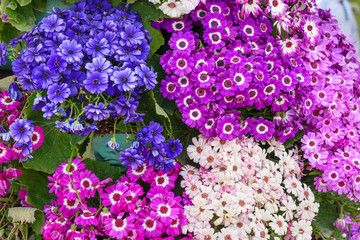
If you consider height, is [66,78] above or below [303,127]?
above

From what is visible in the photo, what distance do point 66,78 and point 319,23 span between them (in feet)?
4.41

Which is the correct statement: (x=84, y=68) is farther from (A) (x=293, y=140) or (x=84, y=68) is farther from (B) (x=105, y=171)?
(A) (x=293, y=140)

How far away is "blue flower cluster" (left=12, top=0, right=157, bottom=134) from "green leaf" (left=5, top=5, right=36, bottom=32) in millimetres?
163

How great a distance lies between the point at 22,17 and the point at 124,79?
59 centimetres

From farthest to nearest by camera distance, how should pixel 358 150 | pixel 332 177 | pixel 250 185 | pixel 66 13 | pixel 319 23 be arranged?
pixel 319 23, pixel 358 150, pixel 332 177, pixel 250 185, pixel 66 13

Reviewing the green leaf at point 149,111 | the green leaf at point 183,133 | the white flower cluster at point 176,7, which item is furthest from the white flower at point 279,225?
the white flower cluster at point 176,7

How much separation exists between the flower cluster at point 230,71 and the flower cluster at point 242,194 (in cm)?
8

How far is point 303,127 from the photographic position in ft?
6.11

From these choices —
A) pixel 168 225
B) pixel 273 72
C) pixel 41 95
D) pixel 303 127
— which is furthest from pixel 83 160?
pixel 303 127

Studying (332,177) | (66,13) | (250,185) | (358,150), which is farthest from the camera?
(358,150)

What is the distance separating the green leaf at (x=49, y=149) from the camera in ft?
5.09

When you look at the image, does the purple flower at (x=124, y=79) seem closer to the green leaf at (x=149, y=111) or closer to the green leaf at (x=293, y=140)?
the green leaf at (x=149, y=111)

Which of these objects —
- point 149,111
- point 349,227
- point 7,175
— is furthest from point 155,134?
point 349,227

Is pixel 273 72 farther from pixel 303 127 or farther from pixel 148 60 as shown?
pixel 148 60
